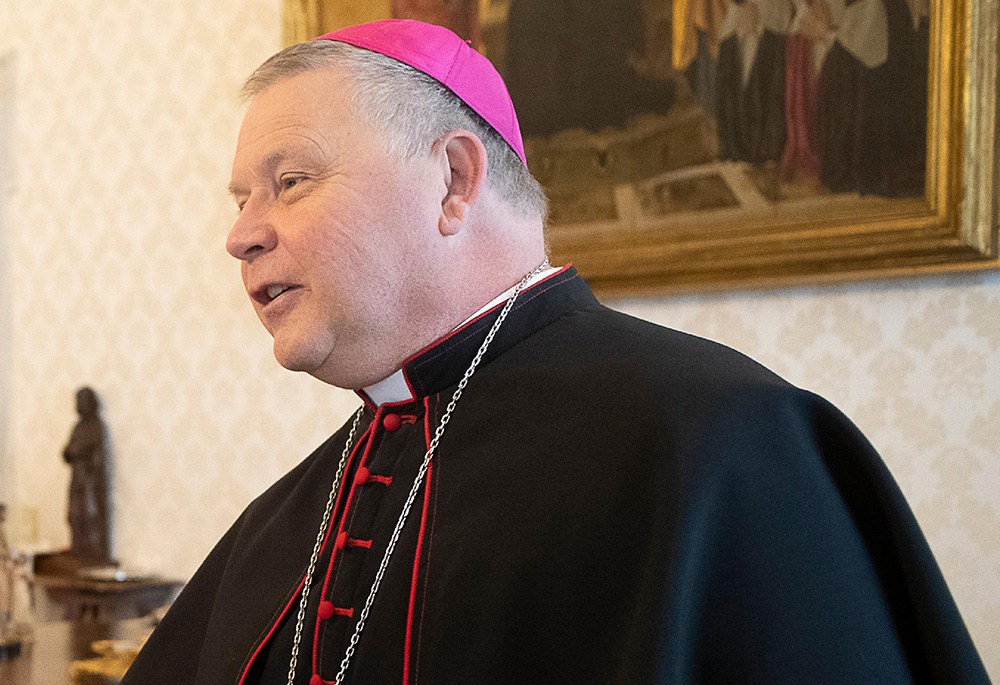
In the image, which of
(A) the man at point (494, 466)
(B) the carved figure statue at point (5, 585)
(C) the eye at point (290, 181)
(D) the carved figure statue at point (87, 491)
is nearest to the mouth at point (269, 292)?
(A) the man at point (494, 466)

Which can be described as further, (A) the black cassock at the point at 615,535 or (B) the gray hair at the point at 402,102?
(B) the gray hair at the point at 402,102

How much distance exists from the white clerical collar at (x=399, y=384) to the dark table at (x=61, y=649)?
4.98ft

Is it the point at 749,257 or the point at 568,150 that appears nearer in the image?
the point at 749,257

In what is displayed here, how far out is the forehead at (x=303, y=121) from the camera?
4.33 feet

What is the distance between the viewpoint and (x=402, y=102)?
1.35m

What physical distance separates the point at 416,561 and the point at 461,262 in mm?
380

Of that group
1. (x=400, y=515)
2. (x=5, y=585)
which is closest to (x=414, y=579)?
(x=400, y=515)

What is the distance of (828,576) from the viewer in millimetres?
1062

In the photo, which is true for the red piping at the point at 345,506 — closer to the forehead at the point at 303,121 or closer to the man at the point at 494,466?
the man at the point at 494,466

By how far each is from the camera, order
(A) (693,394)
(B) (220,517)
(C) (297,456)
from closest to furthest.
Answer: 1. (A) (693,394)
2. (C) (297,456)
3. (B) (220,517)

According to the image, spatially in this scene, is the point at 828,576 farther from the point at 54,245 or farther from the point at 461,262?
the point at 54,245

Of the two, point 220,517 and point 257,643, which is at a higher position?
point 257,643

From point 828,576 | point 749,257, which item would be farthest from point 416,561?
point 749,257

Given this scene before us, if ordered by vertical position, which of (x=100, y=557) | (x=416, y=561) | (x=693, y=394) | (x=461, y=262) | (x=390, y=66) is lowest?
(x=100, y=557)
